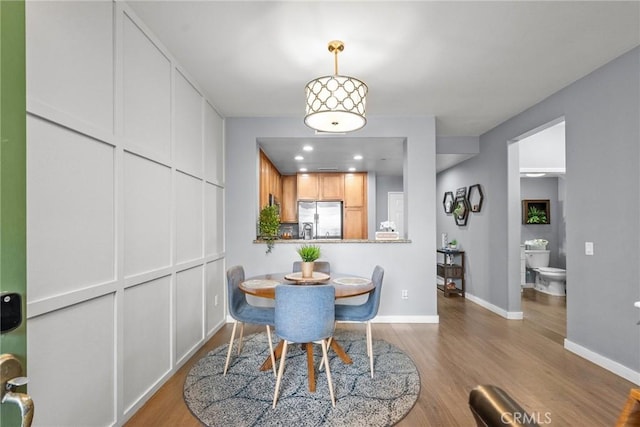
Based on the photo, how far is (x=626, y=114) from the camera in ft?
8.18

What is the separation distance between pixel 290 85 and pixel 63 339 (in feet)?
8.64

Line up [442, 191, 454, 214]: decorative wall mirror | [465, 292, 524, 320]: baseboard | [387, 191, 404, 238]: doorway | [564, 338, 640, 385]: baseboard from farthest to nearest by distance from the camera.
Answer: [387, 191, 404, 238]: doorway
[442, 191, 454, 214]: decorative wall mirror
[465, 292, 524, 320]: baseboard
[564, 338, 640, 385]: baseboard

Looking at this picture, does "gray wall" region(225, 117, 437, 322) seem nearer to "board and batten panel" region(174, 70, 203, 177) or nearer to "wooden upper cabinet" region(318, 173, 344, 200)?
"board and batten panel" region(174, 70, 203, 177)

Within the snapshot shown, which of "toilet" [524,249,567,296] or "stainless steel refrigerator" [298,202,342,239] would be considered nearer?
"toilet" [524,249,567,296]

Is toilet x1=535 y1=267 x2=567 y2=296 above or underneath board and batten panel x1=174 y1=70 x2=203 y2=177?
underneath

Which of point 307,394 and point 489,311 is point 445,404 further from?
point 489,311

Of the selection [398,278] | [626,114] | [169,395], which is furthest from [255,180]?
[626,114]

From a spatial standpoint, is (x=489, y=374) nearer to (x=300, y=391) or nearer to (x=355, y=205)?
(x=300, y=391)

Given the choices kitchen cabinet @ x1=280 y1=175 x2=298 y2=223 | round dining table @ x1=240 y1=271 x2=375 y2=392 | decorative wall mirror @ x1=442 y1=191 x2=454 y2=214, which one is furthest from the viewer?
kitchen cabinet @ x1=280 y1=175 x2=298 y2=223

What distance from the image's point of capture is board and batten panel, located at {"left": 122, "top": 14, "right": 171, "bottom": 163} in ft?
6.42

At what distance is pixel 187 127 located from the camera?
2848mm

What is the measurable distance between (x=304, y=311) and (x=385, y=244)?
7.05ft

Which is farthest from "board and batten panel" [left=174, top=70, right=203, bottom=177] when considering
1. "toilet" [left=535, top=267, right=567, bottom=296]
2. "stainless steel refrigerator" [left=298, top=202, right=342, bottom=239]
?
"toilet" [left=535, top=267, right=567, bottom=296]

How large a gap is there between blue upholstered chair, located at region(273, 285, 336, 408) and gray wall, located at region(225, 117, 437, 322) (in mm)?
1875
